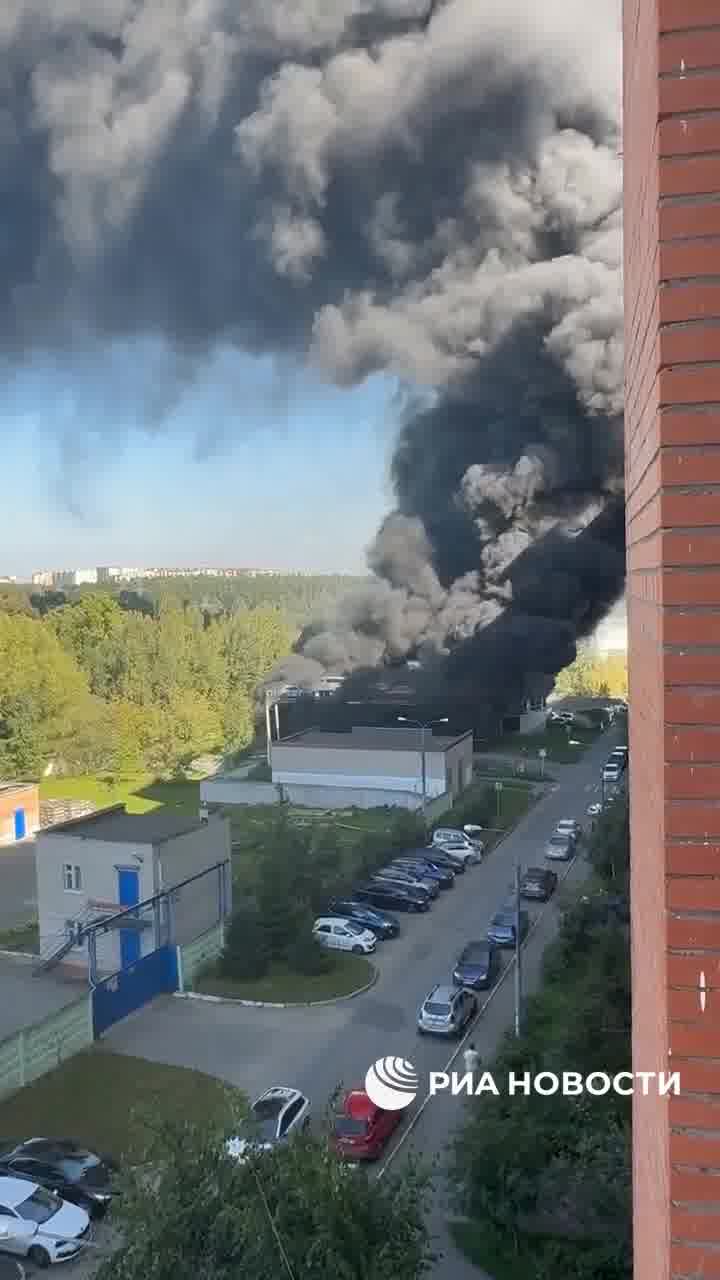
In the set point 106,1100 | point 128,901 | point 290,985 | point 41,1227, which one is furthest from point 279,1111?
point 128,901

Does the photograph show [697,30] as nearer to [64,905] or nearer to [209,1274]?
[209,1274]

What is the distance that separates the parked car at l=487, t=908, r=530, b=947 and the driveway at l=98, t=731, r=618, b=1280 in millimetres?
213

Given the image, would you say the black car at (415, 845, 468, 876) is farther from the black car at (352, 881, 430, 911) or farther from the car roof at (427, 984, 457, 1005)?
the car roof at (427, 984, 457, 1005)

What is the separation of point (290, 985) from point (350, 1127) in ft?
10.6

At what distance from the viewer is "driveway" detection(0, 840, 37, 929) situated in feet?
41.7

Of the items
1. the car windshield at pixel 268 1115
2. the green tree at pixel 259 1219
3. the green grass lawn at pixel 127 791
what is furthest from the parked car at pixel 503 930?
the green grass lawn at pixel 127 791

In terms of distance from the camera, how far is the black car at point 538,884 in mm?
12383

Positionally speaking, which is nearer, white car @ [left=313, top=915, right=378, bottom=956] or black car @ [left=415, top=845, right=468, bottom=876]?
white car @ [left=313, top=915, right=378, bottom=956]

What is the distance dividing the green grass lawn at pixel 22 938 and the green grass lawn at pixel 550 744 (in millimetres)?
12071

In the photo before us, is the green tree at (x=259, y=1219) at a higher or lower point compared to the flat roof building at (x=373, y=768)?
higher

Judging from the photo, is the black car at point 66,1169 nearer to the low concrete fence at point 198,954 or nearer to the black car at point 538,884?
the low concrete fence at point 198,954

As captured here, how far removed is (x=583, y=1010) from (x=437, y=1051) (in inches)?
79.0

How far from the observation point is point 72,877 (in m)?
10.7

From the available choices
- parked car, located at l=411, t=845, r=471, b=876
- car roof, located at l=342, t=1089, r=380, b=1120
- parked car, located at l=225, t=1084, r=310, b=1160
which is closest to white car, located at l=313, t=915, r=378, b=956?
parked car, located at l=411, t=845, r=471, b=876
